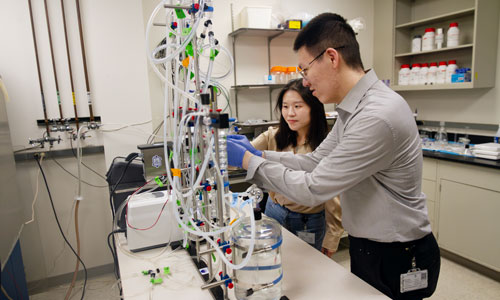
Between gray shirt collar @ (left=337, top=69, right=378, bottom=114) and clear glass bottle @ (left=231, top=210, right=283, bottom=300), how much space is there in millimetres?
545

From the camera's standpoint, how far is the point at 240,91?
3.27 m

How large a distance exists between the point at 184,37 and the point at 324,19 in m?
0.55

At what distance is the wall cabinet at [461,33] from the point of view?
2.71 meters

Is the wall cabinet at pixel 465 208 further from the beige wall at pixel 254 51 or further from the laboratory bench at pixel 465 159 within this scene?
the beige wall at pixel 254 51

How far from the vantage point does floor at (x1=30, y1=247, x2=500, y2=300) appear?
2.29 meters

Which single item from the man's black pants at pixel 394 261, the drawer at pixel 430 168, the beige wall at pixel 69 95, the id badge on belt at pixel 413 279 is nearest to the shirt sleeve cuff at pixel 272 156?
the man's black pants at pixel 394 261

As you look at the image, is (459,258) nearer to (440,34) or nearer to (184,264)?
(440,34)

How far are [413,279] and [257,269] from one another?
0.63 meters

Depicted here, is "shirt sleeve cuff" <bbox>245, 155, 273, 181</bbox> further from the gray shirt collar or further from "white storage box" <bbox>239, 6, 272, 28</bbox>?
"white storage box" <bbox>239, 6, 272, 28</bbox>

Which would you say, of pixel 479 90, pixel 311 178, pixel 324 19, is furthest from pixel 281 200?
pixel 479 90

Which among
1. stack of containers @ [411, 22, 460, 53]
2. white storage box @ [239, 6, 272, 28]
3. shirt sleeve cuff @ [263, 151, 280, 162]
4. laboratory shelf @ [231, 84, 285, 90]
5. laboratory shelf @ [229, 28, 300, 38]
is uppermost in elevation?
white storage box @ [239, 6, 272, 28]

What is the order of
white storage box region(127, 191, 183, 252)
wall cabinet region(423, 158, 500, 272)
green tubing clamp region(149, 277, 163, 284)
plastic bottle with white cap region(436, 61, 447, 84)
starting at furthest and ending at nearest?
plastic bottle with white cap region(436, 61, 447, 84), wall cabinet region(423, 158, 500, 272), white storage box region(127, 191, 183, 252), green tubing clamp region(149, 277, 163, 284)

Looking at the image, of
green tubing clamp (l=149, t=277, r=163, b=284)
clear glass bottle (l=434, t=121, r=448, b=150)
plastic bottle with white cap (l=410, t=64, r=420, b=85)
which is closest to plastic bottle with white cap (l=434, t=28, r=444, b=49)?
plastic bottle with white cap (l=410, t=64, r=420, b=85)

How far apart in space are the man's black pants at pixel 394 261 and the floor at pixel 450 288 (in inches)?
52.4
